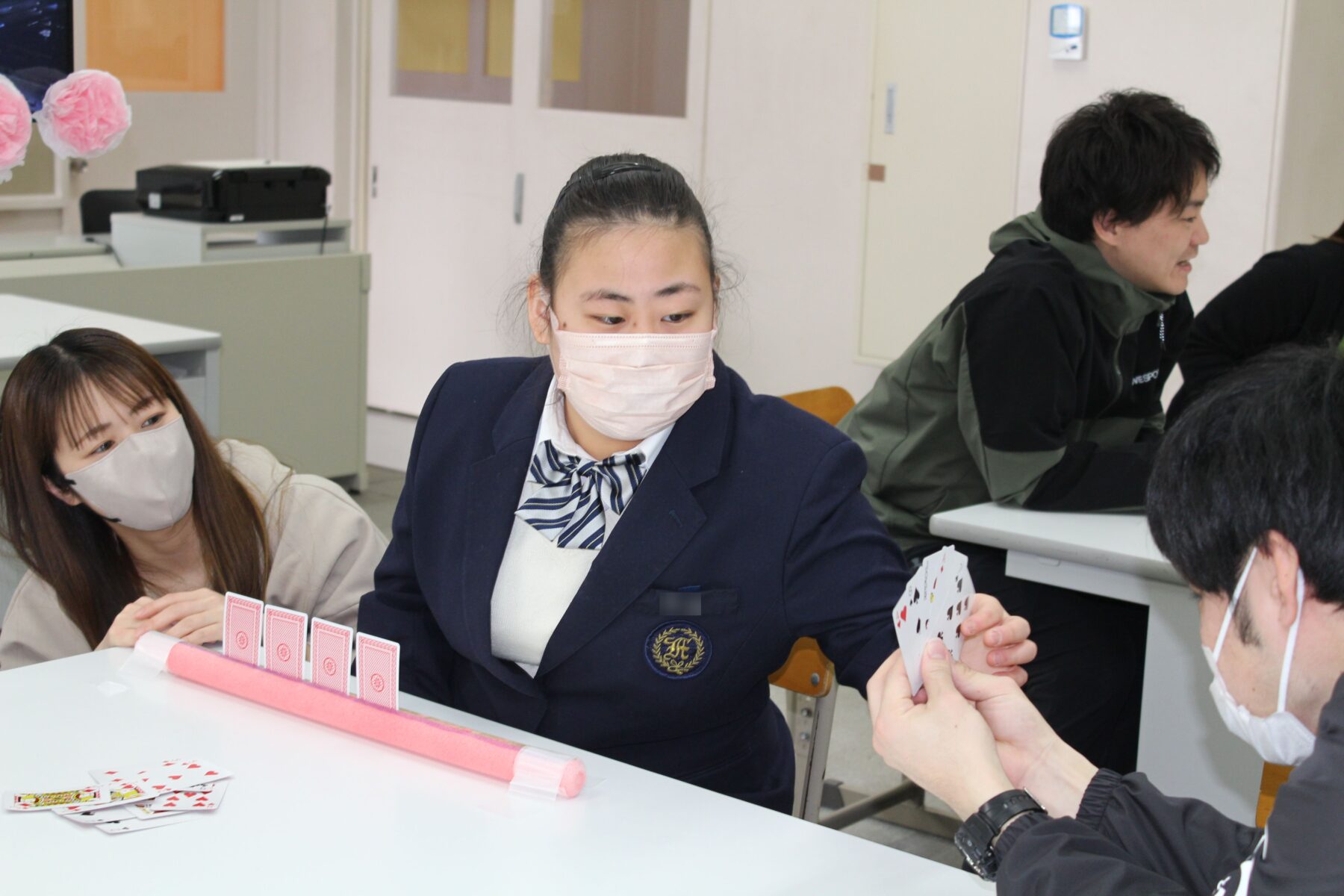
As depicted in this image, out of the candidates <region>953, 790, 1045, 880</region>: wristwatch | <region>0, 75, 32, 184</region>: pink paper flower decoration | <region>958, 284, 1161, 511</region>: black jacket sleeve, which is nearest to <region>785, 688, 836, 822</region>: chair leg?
<region>958, 284, 1161, 511</region>: black jacket sleeve

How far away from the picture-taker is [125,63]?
6.24 metres

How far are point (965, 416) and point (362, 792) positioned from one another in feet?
4.76

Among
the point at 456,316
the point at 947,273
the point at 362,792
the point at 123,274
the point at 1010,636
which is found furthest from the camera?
the point at 456,316

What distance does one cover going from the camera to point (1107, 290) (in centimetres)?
256

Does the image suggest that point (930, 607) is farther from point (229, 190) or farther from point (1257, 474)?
point (229, 190)

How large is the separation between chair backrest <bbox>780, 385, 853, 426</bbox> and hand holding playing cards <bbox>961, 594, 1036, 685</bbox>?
1.27 meters

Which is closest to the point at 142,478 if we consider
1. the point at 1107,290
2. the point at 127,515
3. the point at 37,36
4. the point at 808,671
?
the point at 127,515

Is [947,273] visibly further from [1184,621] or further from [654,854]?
[654,854]

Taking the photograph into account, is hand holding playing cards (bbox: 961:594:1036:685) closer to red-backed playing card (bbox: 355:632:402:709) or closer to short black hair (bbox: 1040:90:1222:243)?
red-backed playing card (bbox: 355:632:402:709)

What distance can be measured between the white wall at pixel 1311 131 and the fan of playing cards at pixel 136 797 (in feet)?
11.4

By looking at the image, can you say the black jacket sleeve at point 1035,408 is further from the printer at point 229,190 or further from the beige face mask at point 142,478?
the printer at point 229,190

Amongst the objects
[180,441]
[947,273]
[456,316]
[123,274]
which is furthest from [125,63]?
[180,441]

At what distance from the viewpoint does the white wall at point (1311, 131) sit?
156 inches

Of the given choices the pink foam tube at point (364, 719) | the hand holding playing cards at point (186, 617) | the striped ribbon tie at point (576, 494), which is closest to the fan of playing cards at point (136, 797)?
the pink foam tube at point (364, 719)
